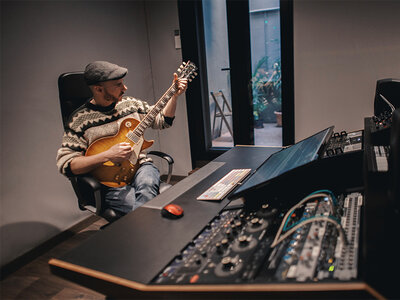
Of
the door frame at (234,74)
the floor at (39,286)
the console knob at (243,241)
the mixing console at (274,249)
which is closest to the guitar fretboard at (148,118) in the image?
the floor at (39,286)

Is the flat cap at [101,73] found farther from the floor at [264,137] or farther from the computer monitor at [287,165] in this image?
the floor at [264,137]

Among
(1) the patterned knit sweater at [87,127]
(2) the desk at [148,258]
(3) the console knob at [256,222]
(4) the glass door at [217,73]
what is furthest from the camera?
(4) the glass door at [217,73]

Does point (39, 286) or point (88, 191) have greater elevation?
point (88, 191)

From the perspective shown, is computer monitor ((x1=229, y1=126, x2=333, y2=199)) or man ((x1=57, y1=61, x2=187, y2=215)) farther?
man ((x1=57, y1=61, x2=187, y2=215))

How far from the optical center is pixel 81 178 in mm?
1775

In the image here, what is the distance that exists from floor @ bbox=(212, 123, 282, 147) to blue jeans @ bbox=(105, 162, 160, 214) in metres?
1.98

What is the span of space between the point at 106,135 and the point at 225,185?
3.12ft

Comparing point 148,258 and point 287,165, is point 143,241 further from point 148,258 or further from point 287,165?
point 287,165

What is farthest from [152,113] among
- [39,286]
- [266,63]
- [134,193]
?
[266,63]

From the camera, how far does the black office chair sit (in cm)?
174

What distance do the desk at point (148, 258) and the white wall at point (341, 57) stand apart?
2133mm

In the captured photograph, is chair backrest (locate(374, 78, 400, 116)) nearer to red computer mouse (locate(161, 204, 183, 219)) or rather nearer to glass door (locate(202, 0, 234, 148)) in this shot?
red computer mouse (locate(161, 204, 183, 219))

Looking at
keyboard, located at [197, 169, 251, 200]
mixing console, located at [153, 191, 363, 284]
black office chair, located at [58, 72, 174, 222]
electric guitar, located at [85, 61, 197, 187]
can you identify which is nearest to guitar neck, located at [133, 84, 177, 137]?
electric guitar, located at [85, 61, 197, 187]

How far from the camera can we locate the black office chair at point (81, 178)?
1.74 metres
